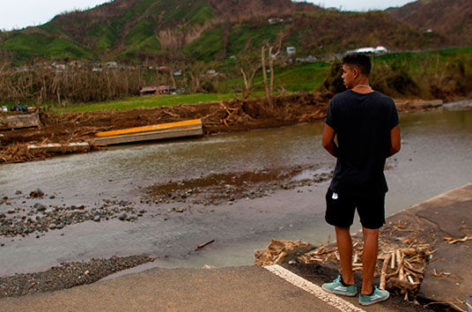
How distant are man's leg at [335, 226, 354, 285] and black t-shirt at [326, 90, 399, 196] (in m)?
0.40

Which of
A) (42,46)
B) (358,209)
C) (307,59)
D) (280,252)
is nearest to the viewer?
(358,209)

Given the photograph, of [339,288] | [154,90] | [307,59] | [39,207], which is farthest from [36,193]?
[307,59]

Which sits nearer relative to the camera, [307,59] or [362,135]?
[362,135]

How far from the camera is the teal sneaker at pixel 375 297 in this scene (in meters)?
3.38

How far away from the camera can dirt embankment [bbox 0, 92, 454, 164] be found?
21.7m

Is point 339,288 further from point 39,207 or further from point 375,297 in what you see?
point 39,207

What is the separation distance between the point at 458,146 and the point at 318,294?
13.6 m

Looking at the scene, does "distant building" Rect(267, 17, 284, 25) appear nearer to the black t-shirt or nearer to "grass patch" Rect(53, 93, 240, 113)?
"grass patch" Rect(53, 93, 240, 113)

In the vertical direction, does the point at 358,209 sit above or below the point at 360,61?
below

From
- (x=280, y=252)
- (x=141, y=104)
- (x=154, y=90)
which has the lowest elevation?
(x=280, y=252)

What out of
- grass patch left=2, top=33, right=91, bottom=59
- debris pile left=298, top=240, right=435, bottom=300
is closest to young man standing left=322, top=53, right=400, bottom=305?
debris pile left=298, top=240, right=435, bottom=300

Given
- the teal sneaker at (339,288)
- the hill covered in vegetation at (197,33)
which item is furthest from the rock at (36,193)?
the hill covered in vegetation at (197,33)

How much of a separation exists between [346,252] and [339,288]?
328 mm

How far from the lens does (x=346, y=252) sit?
3586mm
